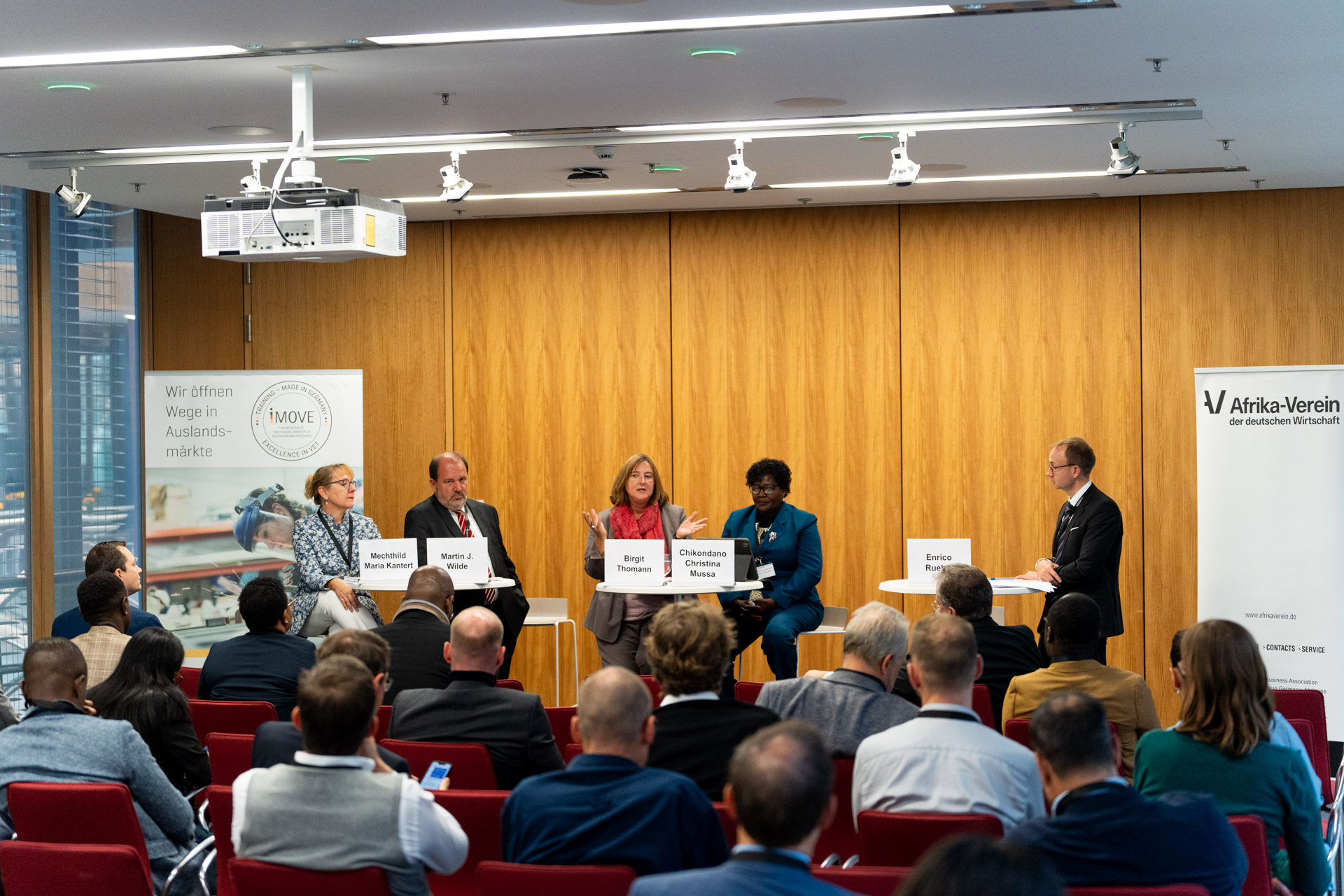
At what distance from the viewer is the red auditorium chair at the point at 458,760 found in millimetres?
3814

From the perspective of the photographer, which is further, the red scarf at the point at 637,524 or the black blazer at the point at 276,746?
the red scarf at the point at 637,524

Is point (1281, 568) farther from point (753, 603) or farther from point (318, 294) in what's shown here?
point (318, 294)

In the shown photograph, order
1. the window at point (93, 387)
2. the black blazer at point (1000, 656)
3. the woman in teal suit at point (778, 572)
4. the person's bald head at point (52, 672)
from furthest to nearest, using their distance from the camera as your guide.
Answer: the window at point (93, 387) → the woman in teal suit at point (778, 572) → the black blazer at point (1000, 656) → the person's bald head at point (52, 672)

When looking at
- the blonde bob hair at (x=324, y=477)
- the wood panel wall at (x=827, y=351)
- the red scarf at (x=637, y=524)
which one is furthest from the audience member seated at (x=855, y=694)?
the wood panel wall at (x=827, y=351)

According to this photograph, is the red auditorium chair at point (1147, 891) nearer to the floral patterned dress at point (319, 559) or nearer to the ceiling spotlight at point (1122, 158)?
the ceiling spotlight at point (1122, 158)

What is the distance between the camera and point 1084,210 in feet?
29.6

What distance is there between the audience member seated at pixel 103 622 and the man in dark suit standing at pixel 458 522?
2.06m

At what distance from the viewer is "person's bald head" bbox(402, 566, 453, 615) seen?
5.34 metres

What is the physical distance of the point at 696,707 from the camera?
11.7 ft

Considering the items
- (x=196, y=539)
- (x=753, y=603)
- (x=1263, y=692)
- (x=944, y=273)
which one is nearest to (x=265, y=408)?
(x=196, y=539)

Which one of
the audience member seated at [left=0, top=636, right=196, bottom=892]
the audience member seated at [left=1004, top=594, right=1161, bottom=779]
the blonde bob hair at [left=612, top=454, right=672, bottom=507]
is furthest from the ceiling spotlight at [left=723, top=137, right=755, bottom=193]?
the audience member seated at [left=0, top=636, right=196, bottom=892]

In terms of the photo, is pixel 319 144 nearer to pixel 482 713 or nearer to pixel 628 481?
pixel 628 481

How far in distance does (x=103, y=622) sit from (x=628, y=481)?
3012 millimetres

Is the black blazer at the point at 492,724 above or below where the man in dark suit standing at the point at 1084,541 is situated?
below
